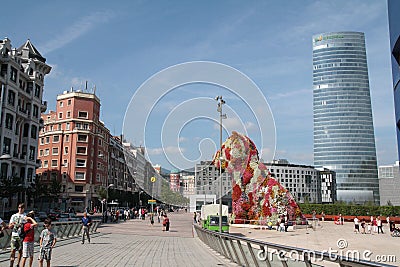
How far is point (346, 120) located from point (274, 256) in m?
173

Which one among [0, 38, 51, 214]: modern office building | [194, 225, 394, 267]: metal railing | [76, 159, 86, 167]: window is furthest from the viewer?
→ [76, 159, 86, 167]: window

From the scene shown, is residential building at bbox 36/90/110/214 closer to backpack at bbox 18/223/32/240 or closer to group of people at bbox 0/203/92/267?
group of people at bbox 0/203/92/267

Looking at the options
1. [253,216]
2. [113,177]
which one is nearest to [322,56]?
[113,177]

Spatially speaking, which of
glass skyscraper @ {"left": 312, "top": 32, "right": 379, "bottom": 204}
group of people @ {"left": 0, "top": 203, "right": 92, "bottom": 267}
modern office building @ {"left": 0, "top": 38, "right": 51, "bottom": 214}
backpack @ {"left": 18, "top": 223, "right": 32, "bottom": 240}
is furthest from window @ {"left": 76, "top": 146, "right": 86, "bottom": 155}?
glass skyscraper @ {"left": 312, "top": 32, "right": 379, "bottom": 204}

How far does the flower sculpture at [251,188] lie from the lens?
38.3 meters

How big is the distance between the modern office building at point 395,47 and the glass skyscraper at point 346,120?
156 meters

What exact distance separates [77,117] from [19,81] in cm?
2466

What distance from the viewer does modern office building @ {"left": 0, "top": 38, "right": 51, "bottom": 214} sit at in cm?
4238

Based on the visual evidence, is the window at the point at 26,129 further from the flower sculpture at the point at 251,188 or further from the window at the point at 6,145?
the flower sculpture at the point at 251,188

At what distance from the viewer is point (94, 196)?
73.3 metres

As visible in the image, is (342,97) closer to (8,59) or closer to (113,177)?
(113,177)

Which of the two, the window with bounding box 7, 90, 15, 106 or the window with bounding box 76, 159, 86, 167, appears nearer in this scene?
the window with bounding box 7, 90, 15, 106

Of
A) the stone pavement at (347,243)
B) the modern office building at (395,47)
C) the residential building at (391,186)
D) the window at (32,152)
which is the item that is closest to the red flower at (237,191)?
the stone pavement at (347,243)

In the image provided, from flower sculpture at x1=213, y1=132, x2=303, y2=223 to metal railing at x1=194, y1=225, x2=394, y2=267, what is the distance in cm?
2417
